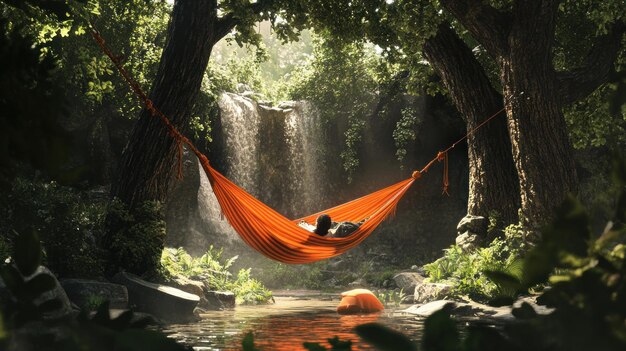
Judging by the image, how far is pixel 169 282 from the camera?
8.93 m

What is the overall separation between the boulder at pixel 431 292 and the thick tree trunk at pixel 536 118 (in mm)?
1305

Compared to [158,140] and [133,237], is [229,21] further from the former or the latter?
[133,237]

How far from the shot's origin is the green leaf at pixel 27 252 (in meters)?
0.90

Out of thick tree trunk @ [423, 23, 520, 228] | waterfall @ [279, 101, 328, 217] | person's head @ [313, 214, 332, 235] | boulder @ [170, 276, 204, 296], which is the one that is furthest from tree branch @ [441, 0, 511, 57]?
waterfall @ [279, 101, 328, 217]

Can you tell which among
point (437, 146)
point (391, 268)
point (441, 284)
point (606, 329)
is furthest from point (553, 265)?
point (437, 146)

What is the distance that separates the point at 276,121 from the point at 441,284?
330 inches

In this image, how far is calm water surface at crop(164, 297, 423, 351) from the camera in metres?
5.89

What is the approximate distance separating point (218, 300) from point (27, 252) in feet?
29.6

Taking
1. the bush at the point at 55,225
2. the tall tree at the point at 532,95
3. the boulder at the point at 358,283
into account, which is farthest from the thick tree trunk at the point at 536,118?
the boulder at the point at 358,283

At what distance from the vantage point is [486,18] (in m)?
8.70

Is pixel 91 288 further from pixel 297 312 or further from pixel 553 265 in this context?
pixel 553 265

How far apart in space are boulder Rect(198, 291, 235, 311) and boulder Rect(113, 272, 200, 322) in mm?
1314

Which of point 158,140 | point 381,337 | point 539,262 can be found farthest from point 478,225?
point 381,337

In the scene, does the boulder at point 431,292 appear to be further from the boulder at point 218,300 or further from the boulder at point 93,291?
the boulder at point 93,291
